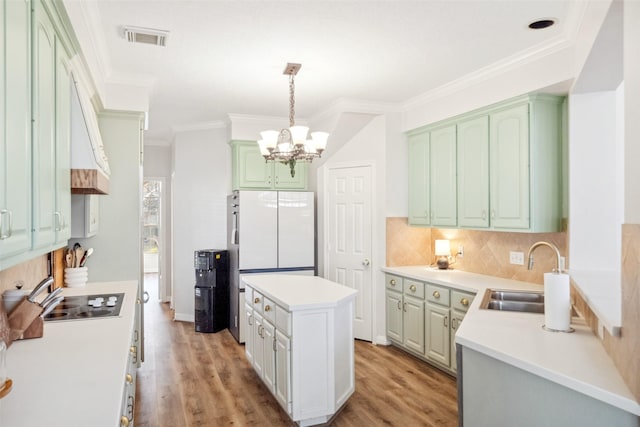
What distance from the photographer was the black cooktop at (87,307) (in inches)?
99.2

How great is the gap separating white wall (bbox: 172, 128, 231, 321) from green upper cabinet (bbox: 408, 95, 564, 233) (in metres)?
2.82

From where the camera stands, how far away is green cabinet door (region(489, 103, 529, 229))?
3.36 metres

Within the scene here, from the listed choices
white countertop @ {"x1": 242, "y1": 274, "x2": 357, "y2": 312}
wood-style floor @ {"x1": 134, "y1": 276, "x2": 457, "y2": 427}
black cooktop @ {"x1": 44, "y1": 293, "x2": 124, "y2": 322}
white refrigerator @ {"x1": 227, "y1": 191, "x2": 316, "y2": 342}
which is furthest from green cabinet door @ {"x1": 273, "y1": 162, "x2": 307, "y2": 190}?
black cooktop @ {"x1": 44, "y1": 293, "x2": 124, "y2": 322}

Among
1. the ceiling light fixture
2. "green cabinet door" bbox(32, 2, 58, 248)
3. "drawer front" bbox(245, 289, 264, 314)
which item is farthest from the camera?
"drawer front" bbox(245, 289, 264, 314)

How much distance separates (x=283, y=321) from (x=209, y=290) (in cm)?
264

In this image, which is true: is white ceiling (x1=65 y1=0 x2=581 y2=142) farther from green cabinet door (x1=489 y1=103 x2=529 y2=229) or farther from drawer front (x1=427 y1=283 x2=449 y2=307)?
drawer front (x1=427 y1=283 x2=449 y2=307)

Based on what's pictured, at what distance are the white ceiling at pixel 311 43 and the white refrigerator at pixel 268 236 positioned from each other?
1.24m

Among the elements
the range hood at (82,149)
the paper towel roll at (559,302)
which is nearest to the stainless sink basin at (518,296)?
the paper towel roll at (559,302)

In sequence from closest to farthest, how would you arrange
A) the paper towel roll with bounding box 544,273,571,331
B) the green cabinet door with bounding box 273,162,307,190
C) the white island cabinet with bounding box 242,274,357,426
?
the paper towel roll with bounding box 544,273,571,331
the white island cabinet with bounding box 242,274,357,426
the green cabinet door with bounding box 273,162,307,190

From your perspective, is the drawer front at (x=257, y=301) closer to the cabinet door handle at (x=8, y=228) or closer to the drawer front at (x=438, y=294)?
the drawer front at (x=438, y=294)

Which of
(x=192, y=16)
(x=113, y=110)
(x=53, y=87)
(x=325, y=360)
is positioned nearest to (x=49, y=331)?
(x=53, y=87)

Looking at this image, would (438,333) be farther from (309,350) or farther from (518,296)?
(309,350)

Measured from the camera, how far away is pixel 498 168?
11.9 feet

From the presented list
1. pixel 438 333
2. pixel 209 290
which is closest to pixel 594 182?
pixel 438 333
